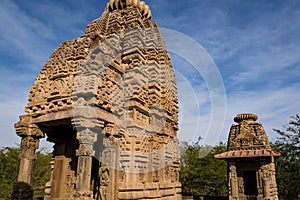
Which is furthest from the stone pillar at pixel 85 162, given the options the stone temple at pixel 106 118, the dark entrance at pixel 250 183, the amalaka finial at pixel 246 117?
the dark entrance at pixel 250 183

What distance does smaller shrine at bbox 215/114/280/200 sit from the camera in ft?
45.0

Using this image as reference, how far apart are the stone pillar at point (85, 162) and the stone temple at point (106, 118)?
0.07 feet

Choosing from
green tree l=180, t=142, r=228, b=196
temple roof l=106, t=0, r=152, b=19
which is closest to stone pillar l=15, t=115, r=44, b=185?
temple roof l=106, t=0, r=152, b=19

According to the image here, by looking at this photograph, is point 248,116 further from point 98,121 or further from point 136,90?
point 98,121

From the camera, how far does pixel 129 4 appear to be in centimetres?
977

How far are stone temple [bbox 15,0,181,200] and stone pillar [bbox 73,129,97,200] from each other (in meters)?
0.02

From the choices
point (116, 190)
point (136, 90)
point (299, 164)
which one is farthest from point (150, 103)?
point (299, 164)

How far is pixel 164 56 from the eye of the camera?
9602mm

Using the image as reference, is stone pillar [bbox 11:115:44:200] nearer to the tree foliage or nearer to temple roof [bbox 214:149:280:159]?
temple roof [bbox 214:149:280:159]

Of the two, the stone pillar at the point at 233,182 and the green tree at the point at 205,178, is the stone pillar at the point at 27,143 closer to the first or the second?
the stone pillar at the point at 233,182

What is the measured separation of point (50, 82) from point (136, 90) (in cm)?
257

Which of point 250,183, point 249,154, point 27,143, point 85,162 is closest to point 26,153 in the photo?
point 27,143

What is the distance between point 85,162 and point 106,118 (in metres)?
1.26

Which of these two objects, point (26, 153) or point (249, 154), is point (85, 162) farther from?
point (249, 154)
